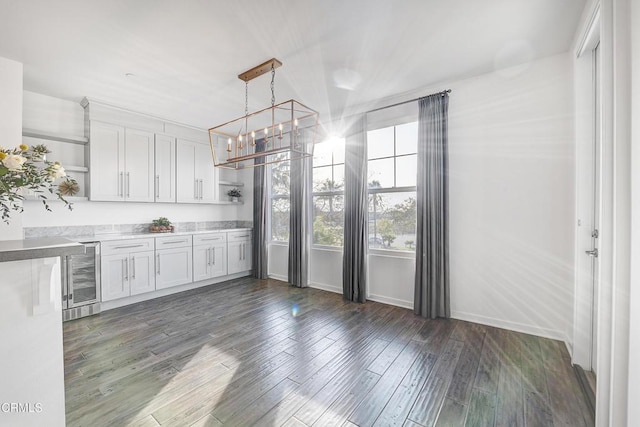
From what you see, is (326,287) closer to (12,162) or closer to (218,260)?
(218,260)

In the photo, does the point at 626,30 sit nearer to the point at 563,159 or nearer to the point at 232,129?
the point at 563,159

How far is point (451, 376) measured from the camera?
2172 millimetres

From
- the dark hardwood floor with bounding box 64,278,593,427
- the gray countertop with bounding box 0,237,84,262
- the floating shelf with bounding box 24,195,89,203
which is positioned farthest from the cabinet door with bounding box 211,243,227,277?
the gray countertop with bounding box 0,237,84,262

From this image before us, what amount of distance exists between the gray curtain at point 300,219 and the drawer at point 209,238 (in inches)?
50.6

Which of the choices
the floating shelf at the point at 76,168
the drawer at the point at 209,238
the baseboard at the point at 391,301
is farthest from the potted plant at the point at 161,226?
the baseboard at the point at 391,301

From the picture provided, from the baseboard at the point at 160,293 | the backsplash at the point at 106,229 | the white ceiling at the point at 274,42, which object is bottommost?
the baseboard at the point at 160,293

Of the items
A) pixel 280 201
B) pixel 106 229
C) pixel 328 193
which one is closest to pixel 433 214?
pixel 328 193

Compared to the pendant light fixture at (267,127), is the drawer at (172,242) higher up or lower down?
lower down

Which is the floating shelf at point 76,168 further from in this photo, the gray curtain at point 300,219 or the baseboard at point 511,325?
the baseboard at point 511,325

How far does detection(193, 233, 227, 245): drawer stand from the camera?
466 centimetres

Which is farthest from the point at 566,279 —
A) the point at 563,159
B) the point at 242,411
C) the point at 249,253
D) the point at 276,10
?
the point at 249,253

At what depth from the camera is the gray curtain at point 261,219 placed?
5234 mm

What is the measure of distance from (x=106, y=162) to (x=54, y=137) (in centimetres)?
59

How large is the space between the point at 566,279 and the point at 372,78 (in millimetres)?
2865
